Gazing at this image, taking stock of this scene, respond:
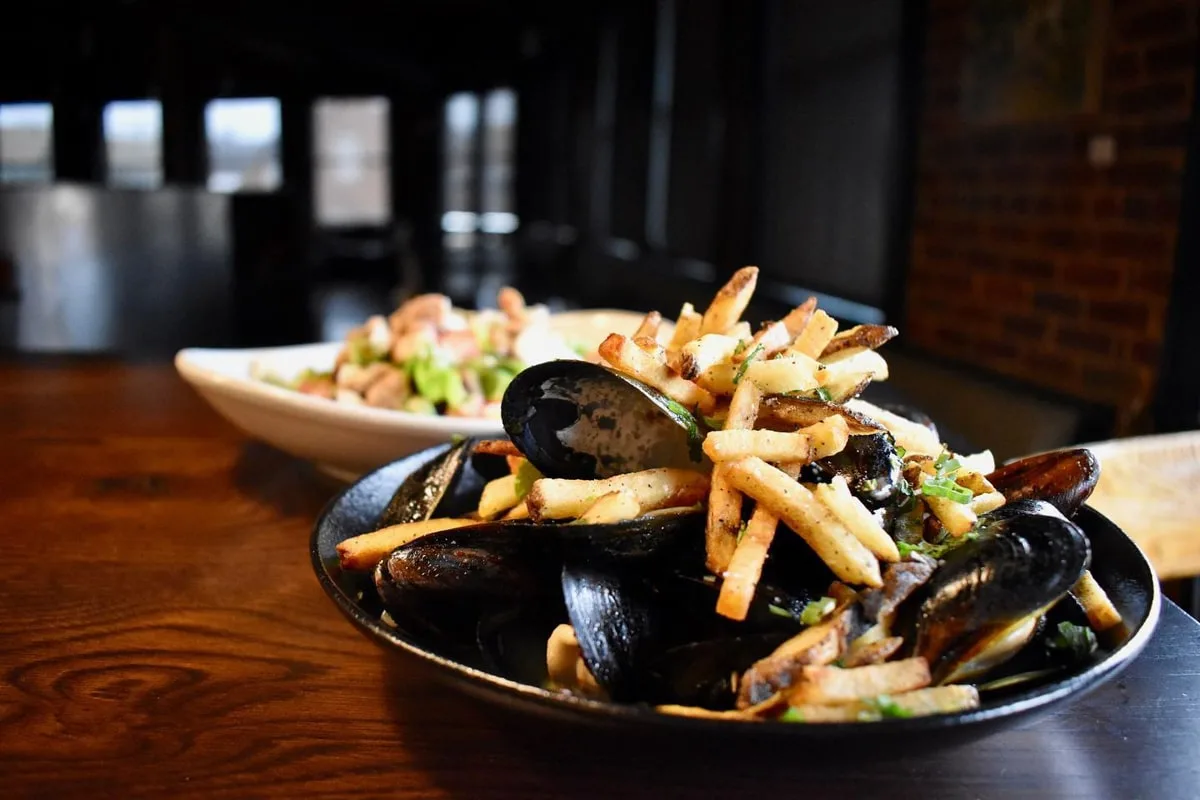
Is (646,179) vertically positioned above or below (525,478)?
above

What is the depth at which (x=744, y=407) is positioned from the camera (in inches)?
32.0

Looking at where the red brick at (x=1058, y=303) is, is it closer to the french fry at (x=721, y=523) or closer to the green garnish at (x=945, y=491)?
the green garnish at (x=945, y=491)

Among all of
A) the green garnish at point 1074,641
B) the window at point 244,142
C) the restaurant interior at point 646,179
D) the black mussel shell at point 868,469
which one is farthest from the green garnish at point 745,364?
the window at point 244,142

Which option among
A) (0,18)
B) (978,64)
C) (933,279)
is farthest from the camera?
(0,18)

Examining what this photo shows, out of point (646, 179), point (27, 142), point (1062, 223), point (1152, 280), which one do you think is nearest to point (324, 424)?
point (1152, 280)

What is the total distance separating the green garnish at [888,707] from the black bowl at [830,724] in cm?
2

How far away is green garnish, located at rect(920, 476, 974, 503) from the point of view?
784 millimetres

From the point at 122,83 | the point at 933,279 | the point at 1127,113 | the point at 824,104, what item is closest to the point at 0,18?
the point at 122,83

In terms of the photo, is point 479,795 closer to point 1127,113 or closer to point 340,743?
point 340,743

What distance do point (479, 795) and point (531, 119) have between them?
12.8 meters

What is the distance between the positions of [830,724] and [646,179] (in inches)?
308

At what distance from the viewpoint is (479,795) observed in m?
0.70

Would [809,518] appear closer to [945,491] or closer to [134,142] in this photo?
[945,491]

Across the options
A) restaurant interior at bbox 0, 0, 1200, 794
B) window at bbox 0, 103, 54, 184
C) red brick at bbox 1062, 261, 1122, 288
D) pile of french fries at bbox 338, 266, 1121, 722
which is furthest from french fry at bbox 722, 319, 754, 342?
window at bbox 0, 103, 54, 184
